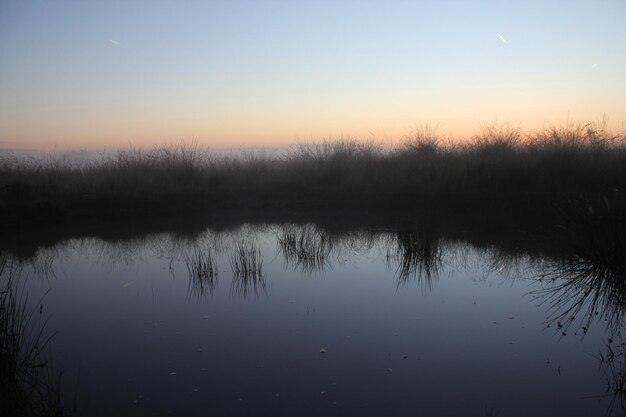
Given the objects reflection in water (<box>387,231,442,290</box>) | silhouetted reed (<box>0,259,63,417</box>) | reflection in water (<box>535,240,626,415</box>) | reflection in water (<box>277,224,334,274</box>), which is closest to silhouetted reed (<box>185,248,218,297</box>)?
reflection in water (<box>277,224,334,274</box>)

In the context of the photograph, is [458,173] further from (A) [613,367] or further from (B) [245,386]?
(B) [245,386]

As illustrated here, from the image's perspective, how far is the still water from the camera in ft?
10.5

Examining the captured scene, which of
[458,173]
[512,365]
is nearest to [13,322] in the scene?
[512,365]

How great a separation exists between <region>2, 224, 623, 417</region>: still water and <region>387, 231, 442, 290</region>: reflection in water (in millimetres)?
38

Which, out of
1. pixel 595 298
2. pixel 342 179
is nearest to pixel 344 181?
pixel 342 179

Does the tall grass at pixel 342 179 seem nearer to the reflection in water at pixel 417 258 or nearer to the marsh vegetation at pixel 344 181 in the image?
the marsh vegetation at pixel 344 181

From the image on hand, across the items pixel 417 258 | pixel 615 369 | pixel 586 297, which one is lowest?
pixel 615 369

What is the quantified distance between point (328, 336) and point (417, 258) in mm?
2884

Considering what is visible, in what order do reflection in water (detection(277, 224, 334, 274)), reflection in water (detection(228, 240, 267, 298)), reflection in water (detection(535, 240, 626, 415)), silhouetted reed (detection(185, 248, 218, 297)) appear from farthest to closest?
1. reflection in water (detection(277, 224, 334, 274))
2. silhouetted reed (detection(185, 248, 218, 297))
3. reflection in water (detection(228, 240, 267, 298))
4. reflection in water (detection(535, 240, 626, 415))

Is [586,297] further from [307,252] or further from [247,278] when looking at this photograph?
[247,278]

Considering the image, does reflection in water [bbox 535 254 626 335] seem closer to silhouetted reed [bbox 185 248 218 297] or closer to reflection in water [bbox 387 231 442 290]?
reflection in water [bbox 387 231 442 290]

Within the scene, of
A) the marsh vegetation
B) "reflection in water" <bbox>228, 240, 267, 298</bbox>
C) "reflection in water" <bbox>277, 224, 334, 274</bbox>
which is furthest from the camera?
the marsh vegetation

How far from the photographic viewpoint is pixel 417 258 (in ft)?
22.1

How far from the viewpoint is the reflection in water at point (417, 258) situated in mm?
5996
